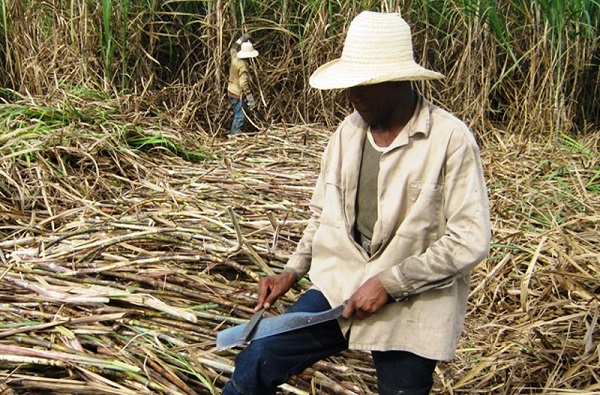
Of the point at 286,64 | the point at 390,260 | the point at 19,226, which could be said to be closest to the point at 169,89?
the point at 286,64

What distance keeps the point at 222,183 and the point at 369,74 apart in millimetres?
2639

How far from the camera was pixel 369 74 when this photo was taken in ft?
5.85

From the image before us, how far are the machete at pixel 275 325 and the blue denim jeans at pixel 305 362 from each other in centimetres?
2

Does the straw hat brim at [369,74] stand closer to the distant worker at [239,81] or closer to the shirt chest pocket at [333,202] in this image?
the shirt chest pocket at [333,202]

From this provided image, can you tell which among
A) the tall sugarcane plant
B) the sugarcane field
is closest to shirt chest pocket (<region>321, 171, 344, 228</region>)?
the sugarcane field

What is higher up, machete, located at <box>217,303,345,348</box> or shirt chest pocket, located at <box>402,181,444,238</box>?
shirt chest pocket, located at <box>402,181,444,238</box>

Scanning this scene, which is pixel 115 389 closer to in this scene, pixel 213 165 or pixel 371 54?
pixel 371 54

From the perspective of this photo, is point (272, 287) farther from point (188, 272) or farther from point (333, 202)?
point (188, 272)

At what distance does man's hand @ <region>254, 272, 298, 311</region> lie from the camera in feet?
6.73

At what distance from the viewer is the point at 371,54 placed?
1.84 meters

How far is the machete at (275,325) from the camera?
1.86 metres

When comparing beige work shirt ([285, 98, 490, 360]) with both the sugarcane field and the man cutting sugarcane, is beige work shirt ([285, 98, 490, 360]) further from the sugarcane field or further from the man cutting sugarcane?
the sugarcane field

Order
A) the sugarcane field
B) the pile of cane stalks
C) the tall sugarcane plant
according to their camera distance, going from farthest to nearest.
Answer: the tall sugarcane plant → the sugarcane field → the pile of cane stalks

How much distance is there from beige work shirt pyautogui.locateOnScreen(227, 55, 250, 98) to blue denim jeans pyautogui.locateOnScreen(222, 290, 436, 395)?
4737 mm
